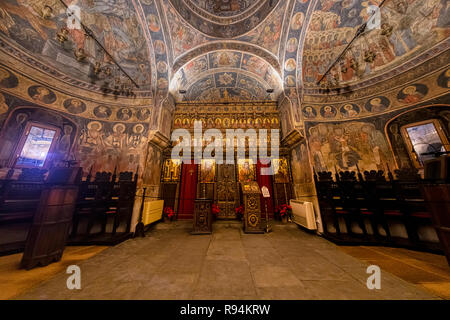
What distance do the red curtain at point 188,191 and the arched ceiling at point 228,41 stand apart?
14.6 feet

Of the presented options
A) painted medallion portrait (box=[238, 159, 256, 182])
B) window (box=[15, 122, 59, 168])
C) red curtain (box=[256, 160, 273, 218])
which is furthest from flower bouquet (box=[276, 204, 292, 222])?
window (box=[15, 122, 59, 168])

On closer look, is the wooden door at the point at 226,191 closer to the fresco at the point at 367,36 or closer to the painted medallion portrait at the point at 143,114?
the painted medallion portrait at the point at 143,114

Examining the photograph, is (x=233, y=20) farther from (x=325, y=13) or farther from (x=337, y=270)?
(x=337, y=270)

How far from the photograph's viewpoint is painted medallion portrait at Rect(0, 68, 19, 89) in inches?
189

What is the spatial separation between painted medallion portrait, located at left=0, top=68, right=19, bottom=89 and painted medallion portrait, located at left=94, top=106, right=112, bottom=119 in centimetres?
223

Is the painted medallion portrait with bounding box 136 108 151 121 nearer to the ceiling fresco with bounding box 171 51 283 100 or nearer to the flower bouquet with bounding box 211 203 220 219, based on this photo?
the ceiling fresco with bounding box 171 51 283 100

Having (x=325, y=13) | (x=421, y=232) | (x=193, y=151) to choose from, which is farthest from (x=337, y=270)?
(x=325, y=13)

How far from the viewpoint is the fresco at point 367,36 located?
530 cm

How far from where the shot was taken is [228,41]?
8.27m

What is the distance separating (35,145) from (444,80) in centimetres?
1605

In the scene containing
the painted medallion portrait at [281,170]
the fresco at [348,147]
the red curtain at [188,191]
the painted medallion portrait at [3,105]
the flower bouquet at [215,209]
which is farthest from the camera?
the painted medallion portrait at [281,170]

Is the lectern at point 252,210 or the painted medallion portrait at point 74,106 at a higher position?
the painted medallion portrait at point 74,106

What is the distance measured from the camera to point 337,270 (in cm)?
245

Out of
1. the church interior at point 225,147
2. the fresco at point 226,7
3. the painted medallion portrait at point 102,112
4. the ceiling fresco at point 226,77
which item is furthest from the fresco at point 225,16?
the painted medallion portrait at point 102,112
